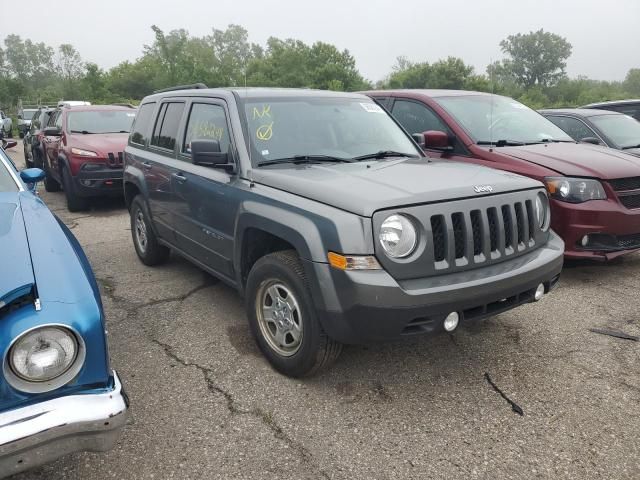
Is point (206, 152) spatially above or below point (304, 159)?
above

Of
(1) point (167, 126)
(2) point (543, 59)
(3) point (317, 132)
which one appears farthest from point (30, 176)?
(2) point (543, 59)

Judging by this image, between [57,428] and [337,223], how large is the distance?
1541 mm

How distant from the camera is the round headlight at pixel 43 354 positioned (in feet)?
6.16

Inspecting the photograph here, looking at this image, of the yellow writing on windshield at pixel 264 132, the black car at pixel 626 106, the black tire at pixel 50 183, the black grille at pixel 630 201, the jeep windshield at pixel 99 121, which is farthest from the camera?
the black tire at pixel 50 183

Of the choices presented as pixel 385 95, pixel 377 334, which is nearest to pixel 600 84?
pixel 385 95

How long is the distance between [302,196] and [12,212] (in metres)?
1.56

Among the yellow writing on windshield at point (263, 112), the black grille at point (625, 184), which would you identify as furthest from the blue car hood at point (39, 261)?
the black grille at point (625, 184)

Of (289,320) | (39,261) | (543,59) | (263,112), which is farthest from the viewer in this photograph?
(543,59)

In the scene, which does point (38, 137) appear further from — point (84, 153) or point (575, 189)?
point (575, 189)

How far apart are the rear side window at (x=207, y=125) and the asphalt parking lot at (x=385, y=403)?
142cm

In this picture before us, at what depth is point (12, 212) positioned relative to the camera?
2.80 meters

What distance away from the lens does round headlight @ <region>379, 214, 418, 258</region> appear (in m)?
2.73

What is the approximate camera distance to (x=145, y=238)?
5520 millimetres

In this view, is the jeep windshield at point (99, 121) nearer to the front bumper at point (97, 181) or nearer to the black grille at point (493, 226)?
the front bumper at point (97, 181)
